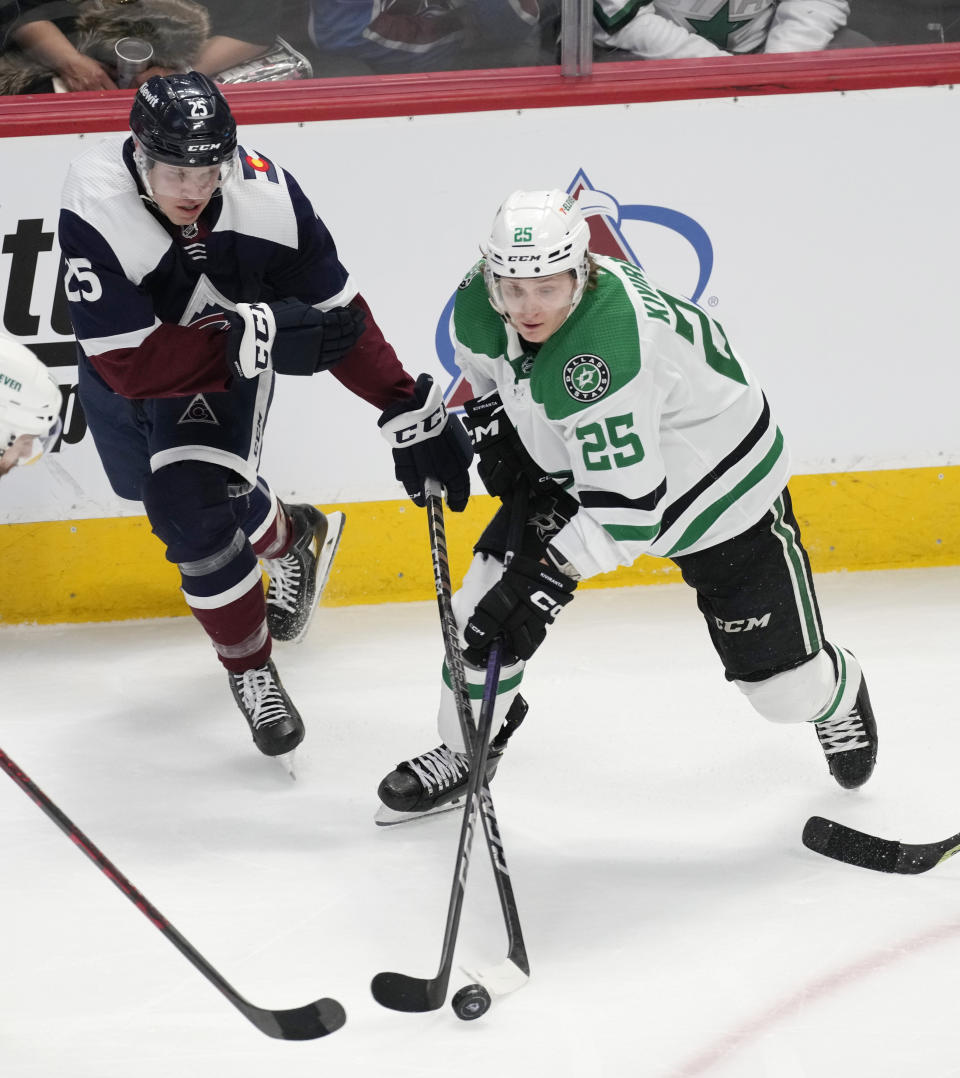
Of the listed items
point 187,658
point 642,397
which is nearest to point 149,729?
point 187,658

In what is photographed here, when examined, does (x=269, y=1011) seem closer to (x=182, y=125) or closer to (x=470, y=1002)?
(x=470, y=1002)

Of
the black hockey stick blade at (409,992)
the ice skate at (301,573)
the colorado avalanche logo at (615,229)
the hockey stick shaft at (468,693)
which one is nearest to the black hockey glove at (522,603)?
the hockey stick shaft at (468,693)

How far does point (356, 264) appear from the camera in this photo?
3.00 meters

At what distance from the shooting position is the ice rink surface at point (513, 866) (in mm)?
1667

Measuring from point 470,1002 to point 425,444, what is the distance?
1009 millimetres

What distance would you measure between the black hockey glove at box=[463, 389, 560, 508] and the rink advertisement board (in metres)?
0.98

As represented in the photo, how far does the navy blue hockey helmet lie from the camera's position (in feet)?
6.48

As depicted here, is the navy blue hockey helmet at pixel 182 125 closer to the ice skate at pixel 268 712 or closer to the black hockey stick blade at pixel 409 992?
the ice skate at pixel 268 712

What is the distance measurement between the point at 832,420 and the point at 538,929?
1687 mm

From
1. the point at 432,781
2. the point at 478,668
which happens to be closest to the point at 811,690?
the point at 478,668

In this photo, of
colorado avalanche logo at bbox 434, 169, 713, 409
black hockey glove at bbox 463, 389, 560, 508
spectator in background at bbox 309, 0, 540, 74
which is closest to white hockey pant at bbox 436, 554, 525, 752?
black hockey glove at bbox 463, 389, 560, 508

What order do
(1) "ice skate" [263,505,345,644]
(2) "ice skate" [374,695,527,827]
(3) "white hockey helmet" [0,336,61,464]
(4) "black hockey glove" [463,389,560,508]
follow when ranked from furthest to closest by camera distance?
(1) "ice skate" [263,505,345,644] → (2) "ice skate" [374,695,527,827] → (4) "black hockey glove" [463,389,560,508] → (3) "white hockey helmet" [0,336,61,464]

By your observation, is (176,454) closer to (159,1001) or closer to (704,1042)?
(159,1001)

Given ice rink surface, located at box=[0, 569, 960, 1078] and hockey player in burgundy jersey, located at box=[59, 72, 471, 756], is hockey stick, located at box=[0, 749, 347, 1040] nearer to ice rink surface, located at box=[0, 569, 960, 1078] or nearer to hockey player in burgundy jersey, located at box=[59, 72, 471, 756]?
ice rink surface, located at box=[0, 569, 960, 1078]
